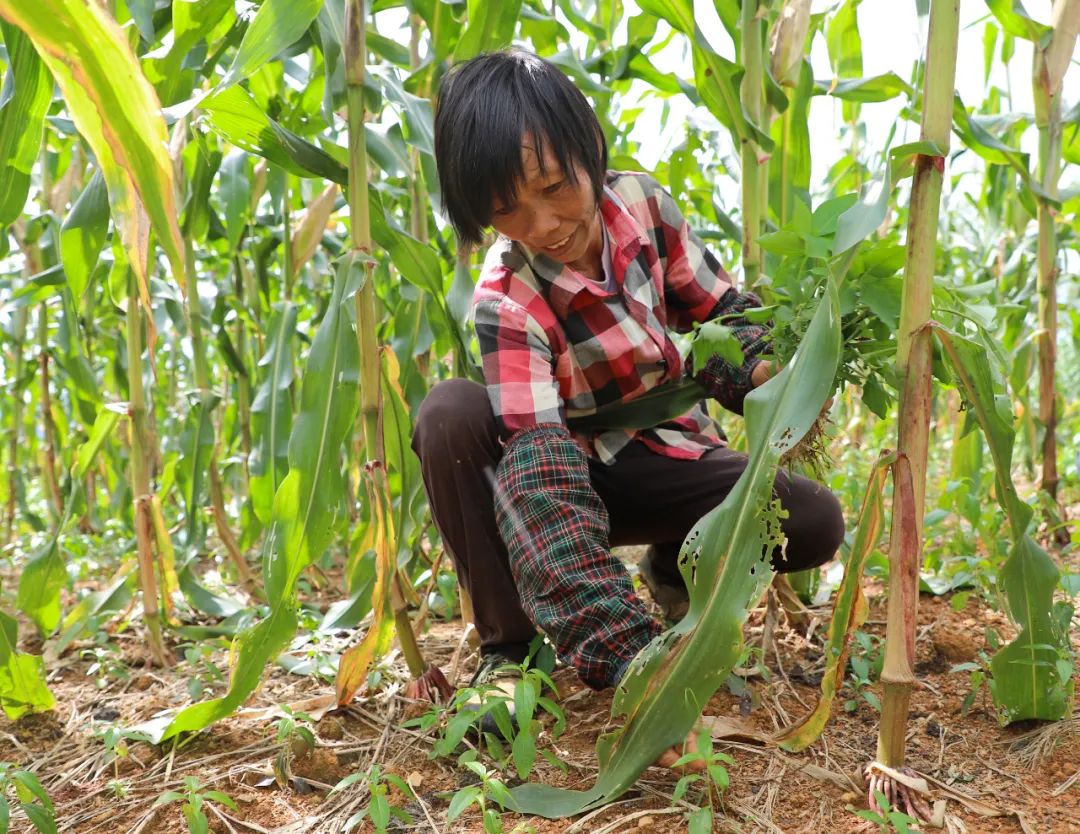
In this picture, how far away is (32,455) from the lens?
3.73 metres

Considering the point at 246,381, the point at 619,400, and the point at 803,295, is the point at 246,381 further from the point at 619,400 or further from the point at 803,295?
the point at 803,295

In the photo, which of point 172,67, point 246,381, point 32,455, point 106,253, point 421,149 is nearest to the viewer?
point 172,67

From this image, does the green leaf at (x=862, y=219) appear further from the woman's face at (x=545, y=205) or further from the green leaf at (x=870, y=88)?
the green leaf at (x=870, y=88)

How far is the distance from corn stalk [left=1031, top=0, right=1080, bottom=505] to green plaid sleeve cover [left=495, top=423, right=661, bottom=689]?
4.07 feet

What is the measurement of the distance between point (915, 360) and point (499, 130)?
0.60 m

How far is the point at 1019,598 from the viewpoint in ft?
3.90

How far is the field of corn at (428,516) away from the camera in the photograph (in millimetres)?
998

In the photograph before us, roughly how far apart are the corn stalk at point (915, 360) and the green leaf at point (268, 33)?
69 cm

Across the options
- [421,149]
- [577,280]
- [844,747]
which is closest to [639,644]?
[844,747]

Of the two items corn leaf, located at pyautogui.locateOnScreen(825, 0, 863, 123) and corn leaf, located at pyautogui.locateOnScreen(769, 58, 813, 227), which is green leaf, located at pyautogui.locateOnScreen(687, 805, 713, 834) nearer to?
corn leaf, located at pyautogui.locateOnScreen(769, 58, 813, 227)

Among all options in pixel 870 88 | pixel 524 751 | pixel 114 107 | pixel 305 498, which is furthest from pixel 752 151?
pixel 114 107

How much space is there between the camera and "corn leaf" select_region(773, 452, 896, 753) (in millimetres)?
1023

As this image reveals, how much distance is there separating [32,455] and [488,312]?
118 inches

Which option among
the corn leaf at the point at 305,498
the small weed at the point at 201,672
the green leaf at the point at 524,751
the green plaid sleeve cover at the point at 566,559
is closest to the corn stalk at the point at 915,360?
the green plaid sleeve cover at the point at 566,559
